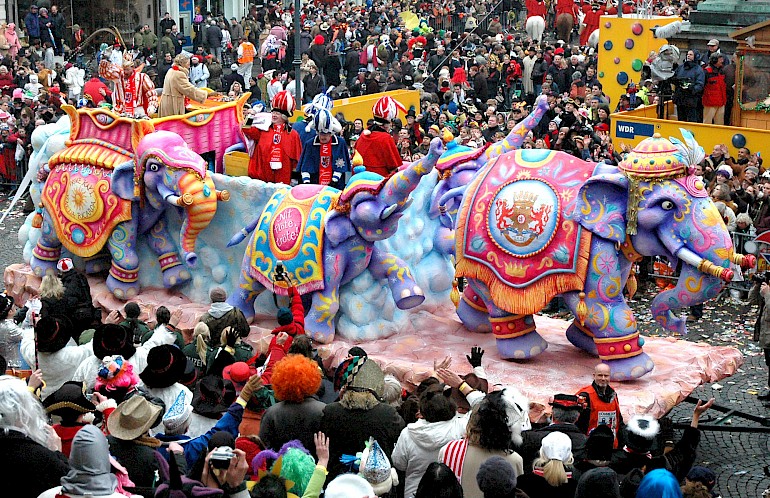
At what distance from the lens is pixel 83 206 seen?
12.6 metres

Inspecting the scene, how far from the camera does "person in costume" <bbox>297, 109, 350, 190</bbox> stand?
12547mm

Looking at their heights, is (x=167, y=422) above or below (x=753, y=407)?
above

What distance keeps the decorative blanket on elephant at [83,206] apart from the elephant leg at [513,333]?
3751 mm

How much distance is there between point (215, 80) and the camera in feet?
87.8

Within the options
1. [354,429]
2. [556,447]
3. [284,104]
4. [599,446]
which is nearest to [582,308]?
[599,446]

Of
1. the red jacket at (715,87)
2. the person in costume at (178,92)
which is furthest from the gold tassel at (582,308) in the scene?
the red jacket at (715,87)

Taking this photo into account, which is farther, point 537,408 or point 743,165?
point 743,165

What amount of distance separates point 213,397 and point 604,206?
337 centimetres

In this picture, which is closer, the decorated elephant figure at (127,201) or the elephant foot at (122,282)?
the decorated elephant figure at (127,201)

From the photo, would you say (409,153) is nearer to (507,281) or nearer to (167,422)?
(507,281)

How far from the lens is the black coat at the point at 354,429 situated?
761cm

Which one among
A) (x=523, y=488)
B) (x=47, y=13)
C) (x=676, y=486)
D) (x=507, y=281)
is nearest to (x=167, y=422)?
(x=523, y=488)

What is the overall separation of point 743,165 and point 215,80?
13.7 m

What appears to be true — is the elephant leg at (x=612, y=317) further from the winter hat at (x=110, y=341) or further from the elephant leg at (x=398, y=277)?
the winter hat at (x=110, y=341)
